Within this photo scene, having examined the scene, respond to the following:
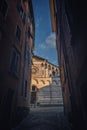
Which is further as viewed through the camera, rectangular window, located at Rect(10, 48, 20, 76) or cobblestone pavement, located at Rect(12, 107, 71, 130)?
rectangular window, located at Rect(10, 48, 20, 76)

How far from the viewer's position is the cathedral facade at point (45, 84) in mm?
21562

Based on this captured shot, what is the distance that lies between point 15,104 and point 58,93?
15.4m

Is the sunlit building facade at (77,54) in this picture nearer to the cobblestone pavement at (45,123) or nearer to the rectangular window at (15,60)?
the cobblestone pavement at (45,123)

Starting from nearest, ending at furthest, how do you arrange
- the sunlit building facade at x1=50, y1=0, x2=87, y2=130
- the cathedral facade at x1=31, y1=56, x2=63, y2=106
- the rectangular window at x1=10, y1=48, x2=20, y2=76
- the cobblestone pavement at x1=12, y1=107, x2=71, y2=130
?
1. the sunlit building facade at x1=50, y1=0, x2=87, y2=130
2. the cobblestone pavement at x1=12, y1=107, x2=71, y2=130
3. the rectangular window at x1=10, y1=48, x2=20, y2=76
4. the cathedral facade at x1=31, y1=56, x2=63, y2=106

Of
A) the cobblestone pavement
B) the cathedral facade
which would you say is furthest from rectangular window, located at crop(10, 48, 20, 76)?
the cathedral facade

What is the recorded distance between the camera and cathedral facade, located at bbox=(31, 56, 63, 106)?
849 inches

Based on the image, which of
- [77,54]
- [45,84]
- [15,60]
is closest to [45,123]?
[15,60]

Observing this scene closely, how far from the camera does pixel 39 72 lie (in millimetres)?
29734

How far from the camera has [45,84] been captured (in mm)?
28125

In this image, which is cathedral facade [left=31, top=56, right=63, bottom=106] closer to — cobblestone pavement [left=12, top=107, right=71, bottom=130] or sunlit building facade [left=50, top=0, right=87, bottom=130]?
cobblestone pavement [left=12, top=107, right=71, bottom=130]

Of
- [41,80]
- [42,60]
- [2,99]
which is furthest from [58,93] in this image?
[2,99]

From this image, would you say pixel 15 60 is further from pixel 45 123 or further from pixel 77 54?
pixel 77 54

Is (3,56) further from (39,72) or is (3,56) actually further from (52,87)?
(39,72)

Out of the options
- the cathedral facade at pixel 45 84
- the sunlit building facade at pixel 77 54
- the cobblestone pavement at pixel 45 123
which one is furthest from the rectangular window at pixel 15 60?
the cathedral facade at pixel 45 84
